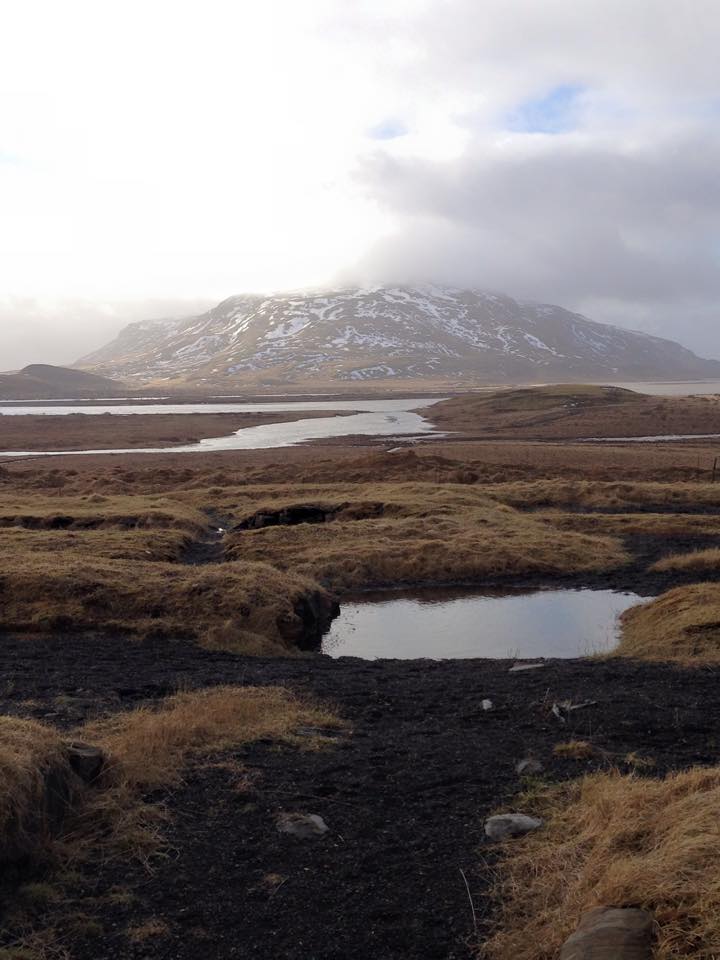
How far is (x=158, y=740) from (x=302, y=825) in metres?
3.68

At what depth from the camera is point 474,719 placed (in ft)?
53.9

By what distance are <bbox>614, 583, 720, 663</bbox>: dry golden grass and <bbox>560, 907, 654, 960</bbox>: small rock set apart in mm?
13898

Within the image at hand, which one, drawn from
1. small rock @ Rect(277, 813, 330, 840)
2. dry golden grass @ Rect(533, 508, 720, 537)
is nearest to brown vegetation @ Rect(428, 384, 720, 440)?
dry golden grass @ Rect(533, 508, 720, 537)

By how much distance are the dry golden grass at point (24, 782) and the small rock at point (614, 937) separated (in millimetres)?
5995

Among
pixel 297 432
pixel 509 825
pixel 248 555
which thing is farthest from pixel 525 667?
pixel 297 432

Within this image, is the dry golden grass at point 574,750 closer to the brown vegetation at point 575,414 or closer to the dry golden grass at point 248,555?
the dry golden grass at point 248,555

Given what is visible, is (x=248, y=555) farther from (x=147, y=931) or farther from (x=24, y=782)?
(x=147, y=931)

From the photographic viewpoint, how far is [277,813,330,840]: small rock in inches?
427

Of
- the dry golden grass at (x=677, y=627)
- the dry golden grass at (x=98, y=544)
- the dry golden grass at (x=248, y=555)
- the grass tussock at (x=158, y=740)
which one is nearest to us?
the grass tussock at (x=158, y=740)

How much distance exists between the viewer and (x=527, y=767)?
42.8 ft

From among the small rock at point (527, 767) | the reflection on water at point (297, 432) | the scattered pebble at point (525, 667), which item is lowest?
the scattered pebble at point (525, 667)

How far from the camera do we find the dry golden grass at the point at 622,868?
7.29 m

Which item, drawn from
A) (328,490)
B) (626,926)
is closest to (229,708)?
(626,926)

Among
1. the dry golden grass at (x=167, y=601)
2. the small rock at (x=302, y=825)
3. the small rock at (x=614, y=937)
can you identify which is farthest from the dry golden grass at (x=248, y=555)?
the small rock at (x=614, y=937)
